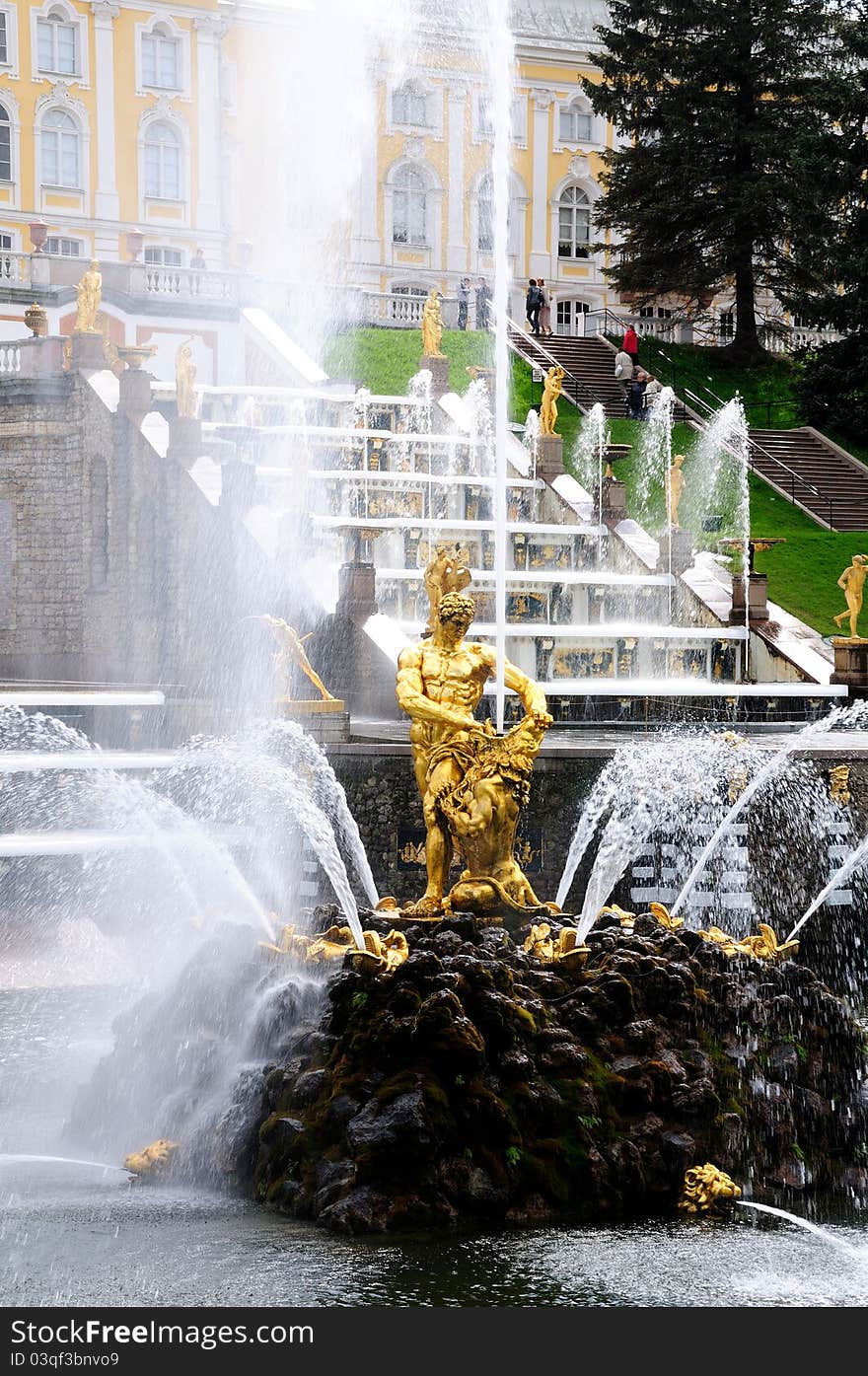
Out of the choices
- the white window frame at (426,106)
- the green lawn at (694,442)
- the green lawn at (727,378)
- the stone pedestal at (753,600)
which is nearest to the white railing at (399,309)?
the green lawn at (694,442)

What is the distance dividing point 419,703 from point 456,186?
1679 inches

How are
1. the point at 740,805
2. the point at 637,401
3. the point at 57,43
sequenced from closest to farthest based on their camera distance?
the point at 740,805 < the point at 637,401 < the point at 57,43

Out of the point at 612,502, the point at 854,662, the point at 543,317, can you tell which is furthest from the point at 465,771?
the point at 543,317

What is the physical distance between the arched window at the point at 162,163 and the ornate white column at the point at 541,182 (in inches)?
399

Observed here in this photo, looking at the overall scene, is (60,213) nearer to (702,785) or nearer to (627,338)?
(627,338)

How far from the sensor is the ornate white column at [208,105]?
45875 mm

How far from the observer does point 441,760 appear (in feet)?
33.2

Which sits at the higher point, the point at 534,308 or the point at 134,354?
the point at 534,308

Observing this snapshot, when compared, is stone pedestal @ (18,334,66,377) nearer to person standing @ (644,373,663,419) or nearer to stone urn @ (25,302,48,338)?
stone urn @ (25,302,48,338)

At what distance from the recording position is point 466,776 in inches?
397

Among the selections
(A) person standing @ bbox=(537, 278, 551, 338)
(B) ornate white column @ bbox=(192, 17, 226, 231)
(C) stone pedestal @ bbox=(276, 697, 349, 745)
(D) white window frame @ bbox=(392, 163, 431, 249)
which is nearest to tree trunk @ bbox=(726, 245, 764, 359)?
(A) person standing @ bbox=(537, 278, 551, 338)

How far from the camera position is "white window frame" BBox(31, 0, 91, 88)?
44.8 metres

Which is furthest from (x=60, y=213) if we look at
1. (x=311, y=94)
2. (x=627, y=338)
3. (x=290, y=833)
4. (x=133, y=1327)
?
(x=133, y=1327)

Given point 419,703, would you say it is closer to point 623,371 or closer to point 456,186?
point 623,371
